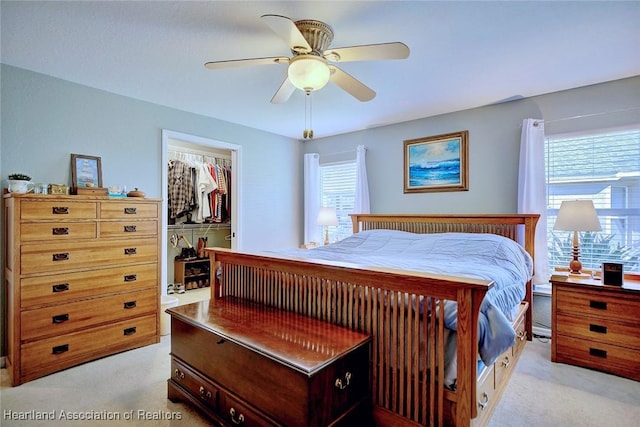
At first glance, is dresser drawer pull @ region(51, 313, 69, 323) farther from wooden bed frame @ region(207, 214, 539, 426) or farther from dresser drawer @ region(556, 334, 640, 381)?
dresser drawer @ region(556, 334, 640, 381)

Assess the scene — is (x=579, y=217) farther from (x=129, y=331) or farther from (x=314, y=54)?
(x=129, y=331)

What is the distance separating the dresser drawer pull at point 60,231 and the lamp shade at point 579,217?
4.07 metres

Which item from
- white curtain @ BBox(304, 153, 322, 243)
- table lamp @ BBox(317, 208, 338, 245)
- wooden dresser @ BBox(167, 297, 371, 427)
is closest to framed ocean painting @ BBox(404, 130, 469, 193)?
table lamp @ BBox(317, 208, 338, 245)

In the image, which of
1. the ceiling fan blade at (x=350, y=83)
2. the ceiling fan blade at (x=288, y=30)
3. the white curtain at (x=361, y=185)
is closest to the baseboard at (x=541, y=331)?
the white curtain at (x=361, y=185)

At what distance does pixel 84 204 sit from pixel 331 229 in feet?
10.3

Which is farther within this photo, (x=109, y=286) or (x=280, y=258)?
(x=109, y=286)

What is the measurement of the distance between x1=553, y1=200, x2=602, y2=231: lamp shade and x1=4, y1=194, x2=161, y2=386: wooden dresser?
3670 millimetres

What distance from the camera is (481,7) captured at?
6.04 feet

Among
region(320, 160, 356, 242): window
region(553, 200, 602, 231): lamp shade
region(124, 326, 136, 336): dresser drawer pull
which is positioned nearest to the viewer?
region(553, 200, 602, 231): lamp shade

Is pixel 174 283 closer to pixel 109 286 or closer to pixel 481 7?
pixel 109 286

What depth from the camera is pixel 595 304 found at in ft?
8.15

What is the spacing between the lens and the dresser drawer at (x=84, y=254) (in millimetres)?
2389

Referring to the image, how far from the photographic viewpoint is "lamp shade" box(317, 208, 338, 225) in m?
4.42

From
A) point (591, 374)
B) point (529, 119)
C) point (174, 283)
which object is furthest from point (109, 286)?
point (529, 119)
